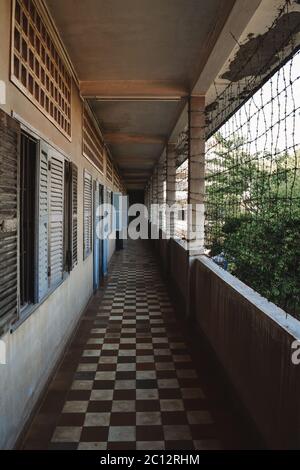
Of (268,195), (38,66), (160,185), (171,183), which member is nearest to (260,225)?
(268,195)

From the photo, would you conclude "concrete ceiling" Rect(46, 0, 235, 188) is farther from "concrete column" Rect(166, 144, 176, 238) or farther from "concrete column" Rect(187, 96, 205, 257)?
"concrete column" Rect(166, 144, 176, 238)

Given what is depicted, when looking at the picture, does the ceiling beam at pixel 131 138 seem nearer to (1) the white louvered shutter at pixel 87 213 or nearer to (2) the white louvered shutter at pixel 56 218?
(1) the white louvered shutter at pixel 87 213

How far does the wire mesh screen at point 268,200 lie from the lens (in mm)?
1998

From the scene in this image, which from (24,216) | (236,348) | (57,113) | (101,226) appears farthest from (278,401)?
(101,226)

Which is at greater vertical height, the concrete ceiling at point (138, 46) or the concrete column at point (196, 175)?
the concrete ceiling at point (138, 46)

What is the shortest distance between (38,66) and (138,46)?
1123 millimetres

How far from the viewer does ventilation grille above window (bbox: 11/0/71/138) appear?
2.18m

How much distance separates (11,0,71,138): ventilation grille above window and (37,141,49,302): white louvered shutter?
1.23 ft

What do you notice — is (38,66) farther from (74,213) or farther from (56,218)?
(74,213)

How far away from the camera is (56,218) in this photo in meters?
3.14

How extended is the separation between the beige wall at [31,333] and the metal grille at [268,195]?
1.47m

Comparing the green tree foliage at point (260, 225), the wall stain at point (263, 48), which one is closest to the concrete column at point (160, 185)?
the green tree foliage at point (260, 225)

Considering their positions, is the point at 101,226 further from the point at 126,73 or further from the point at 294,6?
the point at 294,6
